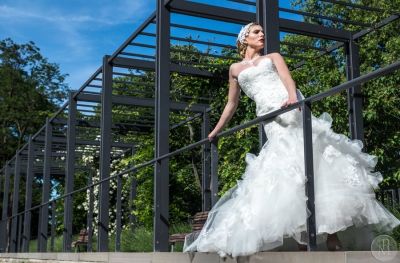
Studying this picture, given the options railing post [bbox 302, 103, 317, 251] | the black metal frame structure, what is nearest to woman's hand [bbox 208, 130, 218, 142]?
the black metal frame structure

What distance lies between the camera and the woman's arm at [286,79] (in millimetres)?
3993

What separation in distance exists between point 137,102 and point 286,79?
8219mm

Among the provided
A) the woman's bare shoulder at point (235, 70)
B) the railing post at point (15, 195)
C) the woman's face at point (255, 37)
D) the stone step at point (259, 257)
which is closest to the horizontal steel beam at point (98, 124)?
the railing post at point (15, 195)

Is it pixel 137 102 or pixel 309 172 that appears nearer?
pixel 309 172

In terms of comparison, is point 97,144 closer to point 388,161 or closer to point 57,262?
point 57,262

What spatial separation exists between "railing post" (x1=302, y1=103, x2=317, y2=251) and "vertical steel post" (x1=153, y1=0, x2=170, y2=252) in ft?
9.92

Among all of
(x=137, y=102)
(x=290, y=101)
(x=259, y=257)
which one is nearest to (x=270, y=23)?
Result: (x=290, y=101)

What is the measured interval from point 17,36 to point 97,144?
21409 millimetres

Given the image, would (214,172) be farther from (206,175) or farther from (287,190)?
(287,190)

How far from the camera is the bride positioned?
3.60 metres

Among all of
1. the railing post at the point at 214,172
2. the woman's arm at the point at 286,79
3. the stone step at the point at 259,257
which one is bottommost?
the stone step at the point at 259,257

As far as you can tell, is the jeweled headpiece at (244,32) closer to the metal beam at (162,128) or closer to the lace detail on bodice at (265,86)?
the lace detail on bodice at (265,86)

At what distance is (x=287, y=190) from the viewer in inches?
145

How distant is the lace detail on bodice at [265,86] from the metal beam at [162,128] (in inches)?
94.2
